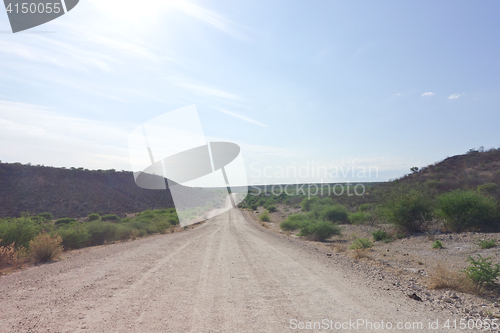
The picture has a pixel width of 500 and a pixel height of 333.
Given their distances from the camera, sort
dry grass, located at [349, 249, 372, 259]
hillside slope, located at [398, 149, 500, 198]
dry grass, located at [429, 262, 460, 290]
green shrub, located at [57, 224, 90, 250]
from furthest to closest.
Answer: hillside slope, located at [398, 149, 500, 198] < green shrub, located at [57, 224, 90, 250] < dry grass, located at [349, 249, 372, 259] < dry grass, located at [429, 262, 460, 290]

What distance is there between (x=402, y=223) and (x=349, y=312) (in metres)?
13.8

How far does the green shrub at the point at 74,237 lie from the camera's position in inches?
671

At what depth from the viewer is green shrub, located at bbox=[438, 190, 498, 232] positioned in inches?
587

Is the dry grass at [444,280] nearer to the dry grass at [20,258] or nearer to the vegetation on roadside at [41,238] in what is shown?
the dry grass at [20,258]

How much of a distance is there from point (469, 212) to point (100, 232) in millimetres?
24061

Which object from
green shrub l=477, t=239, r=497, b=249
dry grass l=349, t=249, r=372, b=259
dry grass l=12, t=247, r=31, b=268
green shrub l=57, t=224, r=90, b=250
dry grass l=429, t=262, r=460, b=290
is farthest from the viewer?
green shrub l=57, t=224, r=90, b=250

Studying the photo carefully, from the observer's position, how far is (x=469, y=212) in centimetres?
1493

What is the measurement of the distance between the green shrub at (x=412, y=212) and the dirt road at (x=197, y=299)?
923 centimetres

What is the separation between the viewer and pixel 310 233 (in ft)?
67.4

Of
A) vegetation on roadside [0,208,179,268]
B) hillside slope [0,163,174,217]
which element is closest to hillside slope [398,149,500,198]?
vegetation on roadside [0,208,179,268]

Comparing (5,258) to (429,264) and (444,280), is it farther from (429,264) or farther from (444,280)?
(429,264)

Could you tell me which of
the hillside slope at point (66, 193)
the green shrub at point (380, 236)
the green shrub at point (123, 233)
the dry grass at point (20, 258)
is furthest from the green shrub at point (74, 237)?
the hillside slope at point (66, 193)

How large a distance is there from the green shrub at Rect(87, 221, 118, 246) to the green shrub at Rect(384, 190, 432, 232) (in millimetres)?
20385

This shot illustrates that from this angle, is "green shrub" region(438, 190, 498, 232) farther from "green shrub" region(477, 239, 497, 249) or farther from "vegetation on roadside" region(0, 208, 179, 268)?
"vegetation on roadside" region(0, 208, 179, 268)
